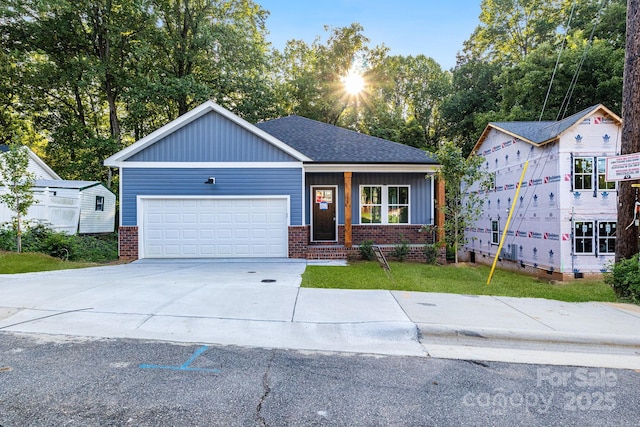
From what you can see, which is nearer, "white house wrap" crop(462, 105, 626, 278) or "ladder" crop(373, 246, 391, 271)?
"ladder" crop(373, 246, 391, 271)

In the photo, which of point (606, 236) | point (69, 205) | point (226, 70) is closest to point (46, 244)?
point (69, 205)

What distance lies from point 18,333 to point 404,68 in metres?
34.8

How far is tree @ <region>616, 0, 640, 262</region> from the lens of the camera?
22.6 feet

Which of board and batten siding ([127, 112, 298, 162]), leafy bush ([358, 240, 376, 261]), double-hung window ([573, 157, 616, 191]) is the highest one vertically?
board and batten siding ([127, 112, 298, 162])

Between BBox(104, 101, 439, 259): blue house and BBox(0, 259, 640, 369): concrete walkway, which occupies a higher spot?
BBox(104, 101, 439, 259): blue house

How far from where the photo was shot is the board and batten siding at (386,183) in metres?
13.5

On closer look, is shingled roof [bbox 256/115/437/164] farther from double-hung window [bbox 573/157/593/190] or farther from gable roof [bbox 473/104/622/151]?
double-hung window [bbox 573/157/593/190]

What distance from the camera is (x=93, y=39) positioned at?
22.1 m

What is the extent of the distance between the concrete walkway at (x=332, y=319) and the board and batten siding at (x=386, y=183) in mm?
6485

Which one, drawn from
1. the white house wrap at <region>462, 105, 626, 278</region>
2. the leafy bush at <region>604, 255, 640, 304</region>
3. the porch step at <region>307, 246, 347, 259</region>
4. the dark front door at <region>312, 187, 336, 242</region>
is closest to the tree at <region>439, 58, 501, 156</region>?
the white house wrap at <region>462, 105, 626, 278</region>

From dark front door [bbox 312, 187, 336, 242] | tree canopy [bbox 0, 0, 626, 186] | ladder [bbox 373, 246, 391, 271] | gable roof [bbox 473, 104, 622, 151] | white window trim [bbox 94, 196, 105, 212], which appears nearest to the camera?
ladder [bbox 373, 246, 391, 271]

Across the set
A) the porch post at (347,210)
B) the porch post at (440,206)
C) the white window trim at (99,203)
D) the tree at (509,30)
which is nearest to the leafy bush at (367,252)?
the porch post at (347,210)

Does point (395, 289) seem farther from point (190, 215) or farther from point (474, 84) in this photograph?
point (474, 84)

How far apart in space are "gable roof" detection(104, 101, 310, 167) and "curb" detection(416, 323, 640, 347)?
8250mm
